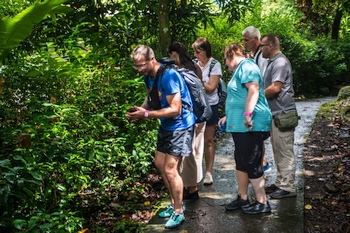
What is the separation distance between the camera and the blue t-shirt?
13.7ft

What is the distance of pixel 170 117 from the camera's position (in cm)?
417

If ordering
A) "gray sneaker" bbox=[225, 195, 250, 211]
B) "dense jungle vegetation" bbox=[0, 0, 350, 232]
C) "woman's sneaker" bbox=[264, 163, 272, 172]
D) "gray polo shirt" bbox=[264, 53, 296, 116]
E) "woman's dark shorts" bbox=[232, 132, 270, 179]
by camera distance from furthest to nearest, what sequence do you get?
"woman's sneaker" bbox=[264, 163, 272, 172], "gray polo shirt" bbox=[264, 53, 296, 116], "gray sneaker" bbox=[225, 195, 250, 211], "woman's dark shorts" bbox=[232, 132, 270, 179], "dense jungle vegetation" bbox=[0, 0, 350, 232]

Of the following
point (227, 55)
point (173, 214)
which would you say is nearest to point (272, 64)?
point (227, 55)

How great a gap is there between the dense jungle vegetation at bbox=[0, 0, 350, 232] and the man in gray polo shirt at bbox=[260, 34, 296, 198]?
1.37 m

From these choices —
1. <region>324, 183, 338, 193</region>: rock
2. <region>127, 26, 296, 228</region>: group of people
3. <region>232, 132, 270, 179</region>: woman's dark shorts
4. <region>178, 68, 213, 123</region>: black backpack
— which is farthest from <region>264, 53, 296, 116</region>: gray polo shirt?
<region>324, 183, 338, 193</region>: rock

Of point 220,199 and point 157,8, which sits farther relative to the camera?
point 157,8

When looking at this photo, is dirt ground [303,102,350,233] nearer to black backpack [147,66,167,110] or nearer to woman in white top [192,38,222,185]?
woman in white top [192,38,222,185]

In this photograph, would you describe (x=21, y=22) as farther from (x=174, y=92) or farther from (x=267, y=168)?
(x=267, y=168)

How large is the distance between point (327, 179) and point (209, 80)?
2126 millimetres

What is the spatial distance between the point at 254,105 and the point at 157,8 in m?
3.44

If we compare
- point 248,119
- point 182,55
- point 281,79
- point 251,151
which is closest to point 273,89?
point 281,79

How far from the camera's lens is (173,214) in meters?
4.47

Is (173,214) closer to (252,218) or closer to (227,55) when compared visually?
(252,218)

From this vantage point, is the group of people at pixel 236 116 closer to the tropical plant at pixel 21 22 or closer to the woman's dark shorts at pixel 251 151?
the woman's dark shorts at pixel 251 151
